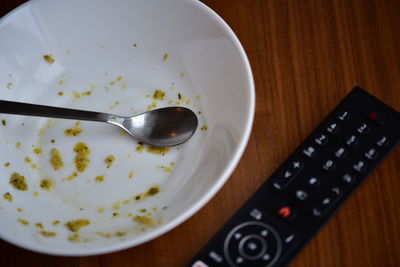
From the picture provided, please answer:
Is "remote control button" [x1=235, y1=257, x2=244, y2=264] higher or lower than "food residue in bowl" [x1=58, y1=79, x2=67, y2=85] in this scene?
lower

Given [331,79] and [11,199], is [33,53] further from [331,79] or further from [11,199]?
[331,79]

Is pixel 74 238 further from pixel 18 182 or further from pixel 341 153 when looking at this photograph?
pixel 341 153

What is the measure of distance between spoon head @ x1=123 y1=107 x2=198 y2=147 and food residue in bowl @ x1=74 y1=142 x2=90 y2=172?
0.06 meters

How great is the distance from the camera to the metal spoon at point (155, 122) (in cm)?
60

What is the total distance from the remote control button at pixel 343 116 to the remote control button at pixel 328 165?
0.06 m

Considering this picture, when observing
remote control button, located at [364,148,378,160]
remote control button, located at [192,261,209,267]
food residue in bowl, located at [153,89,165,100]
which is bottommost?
remote control button, located at [192,261,209,267]

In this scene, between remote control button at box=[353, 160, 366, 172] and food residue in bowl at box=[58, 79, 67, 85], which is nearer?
remote control button at box=[353, 160, 366, 172]

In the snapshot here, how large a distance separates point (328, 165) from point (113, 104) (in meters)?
0.31

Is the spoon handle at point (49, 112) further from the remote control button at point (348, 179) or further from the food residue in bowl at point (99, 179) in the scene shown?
the remote control button at point (348, 179)

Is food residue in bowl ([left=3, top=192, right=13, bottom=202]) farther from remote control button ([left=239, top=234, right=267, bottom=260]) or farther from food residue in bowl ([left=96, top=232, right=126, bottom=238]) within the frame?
remote control button ([left=239, top=234, right=267, bottom=260])

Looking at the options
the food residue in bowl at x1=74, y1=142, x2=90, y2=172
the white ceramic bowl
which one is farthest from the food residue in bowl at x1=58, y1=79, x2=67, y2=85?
the food residue in bowl at x1=74, y1=142, x2=90, y2=172

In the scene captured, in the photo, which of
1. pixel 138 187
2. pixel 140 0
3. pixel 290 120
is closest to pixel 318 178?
pixel 290 120

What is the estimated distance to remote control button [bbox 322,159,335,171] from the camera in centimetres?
53

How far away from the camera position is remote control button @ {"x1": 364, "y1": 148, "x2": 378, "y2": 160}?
1.75ft
